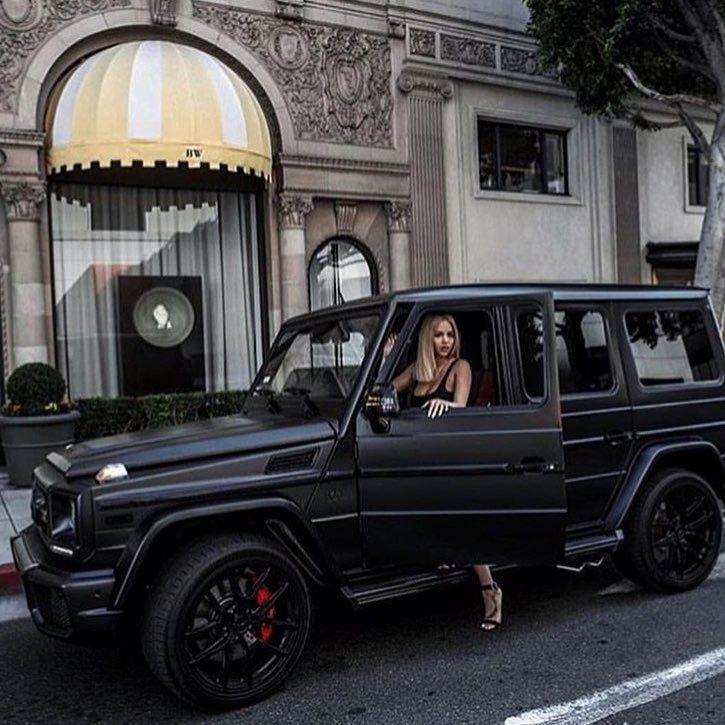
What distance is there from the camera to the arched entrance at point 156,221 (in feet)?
30.9

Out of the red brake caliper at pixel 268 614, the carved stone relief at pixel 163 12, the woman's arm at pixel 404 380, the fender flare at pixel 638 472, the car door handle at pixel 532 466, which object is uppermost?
the carved stone relief at pixel 163 12

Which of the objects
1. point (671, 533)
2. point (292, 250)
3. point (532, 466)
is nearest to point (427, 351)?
point (532, 466)

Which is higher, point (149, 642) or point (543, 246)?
point (543, 246)

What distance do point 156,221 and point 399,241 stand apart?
3.83 metres

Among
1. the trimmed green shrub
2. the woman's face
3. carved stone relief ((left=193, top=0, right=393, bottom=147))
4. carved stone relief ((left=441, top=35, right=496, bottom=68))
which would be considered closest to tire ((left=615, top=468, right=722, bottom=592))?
the woman's face

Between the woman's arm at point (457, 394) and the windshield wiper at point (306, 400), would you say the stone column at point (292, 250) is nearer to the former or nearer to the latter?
the windshield wiper at point (306, 400)

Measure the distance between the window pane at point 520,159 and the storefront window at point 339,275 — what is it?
10.9ft

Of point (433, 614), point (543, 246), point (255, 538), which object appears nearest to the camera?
point (255, 538)

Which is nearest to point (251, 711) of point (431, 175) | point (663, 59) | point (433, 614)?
point (433, 614)

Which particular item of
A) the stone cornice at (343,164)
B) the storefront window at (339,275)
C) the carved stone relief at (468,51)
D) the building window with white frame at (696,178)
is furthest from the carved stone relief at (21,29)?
the building window with white frame at (696,178)

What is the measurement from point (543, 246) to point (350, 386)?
35.3 feet

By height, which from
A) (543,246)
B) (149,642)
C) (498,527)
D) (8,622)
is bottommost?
(8,622)

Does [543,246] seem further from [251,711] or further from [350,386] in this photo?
[251,711]

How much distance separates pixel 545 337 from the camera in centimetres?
441
